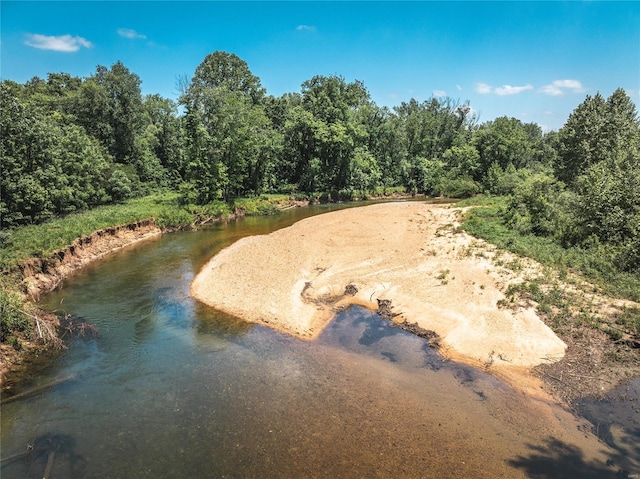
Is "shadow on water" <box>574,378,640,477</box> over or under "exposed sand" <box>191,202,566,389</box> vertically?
under

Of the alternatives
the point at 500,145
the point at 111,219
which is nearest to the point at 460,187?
the point at 500,145

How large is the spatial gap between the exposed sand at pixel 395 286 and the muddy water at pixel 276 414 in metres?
1.36

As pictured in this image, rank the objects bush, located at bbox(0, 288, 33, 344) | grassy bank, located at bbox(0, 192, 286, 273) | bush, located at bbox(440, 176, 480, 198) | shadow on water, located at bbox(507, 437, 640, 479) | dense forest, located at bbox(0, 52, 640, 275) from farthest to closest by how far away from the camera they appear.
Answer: bush, located at bbox(440, 176, 480, 198)
dense forest, located at bbox(0, 52, 640, 275)
grassy bank, located at bbox(0, 192, 286, 273)
bush, located at bbox(0, 288, 33, 344)
shadow on water, located at bbox(507, 437, 640, 479)

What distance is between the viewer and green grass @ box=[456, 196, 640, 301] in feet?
51.5

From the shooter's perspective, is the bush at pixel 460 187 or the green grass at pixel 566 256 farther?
the bush at pixel 460 187

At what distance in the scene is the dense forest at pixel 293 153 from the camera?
941 inches

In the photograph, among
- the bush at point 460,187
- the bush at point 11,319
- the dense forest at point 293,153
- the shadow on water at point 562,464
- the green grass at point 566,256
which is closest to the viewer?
the shadow on water at point 562,464

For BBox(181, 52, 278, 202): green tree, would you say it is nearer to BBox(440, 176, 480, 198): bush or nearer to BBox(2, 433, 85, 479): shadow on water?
BBox(440, 176, 480, 198): bush

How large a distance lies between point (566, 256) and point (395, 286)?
8804 millimetres

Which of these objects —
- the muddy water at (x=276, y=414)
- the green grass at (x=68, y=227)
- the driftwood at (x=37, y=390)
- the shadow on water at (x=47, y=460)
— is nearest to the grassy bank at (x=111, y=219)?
the green grass at (x=68, y=227)

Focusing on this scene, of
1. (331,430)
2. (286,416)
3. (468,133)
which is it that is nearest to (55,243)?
(286,416)

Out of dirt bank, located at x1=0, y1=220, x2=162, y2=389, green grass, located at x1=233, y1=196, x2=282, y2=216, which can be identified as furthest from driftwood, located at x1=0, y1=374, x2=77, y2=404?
green grass, located at x1=233, y1=196, x2=282, y2=216

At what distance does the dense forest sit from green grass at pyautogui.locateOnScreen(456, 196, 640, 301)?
0.68 meters

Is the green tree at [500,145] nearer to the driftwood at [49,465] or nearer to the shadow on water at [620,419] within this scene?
the shadow on water at [620,419]
